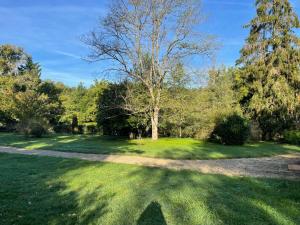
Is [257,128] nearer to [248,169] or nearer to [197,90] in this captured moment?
[197,90]

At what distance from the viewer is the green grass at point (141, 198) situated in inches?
179

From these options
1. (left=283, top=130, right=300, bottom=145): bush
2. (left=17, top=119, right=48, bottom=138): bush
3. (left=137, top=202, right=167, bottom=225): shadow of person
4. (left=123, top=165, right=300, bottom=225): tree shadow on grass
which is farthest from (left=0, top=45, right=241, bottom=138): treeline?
(left=137, top=202, right=167, bottom=225): shadow of person

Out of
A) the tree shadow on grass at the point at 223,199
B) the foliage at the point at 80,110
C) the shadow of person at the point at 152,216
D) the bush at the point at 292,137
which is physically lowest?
the shadow of person at the point at 152,216

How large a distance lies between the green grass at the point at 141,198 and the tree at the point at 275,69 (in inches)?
762

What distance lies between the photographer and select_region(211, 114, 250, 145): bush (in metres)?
18.2

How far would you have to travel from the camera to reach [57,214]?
4773 mm

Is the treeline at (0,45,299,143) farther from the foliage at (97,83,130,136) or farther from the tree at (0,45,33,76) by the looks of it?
the tree at (0,45,33,76)

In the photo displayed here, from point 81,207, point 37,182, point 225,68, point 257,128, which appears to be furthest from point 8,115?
point 81,207

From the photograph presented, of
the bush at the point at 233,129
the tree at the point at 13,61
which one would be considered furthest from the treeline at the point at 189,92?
the tree at the point at 13,61

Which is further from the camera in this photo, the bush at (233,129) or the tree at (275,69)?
the tree at (275,69)

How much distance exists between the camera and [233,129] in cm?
1800

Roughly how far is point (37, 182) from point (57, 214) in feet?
7.93

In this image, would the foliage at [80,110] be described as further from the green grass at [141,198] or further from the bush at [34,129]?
the green grass at [141,198]

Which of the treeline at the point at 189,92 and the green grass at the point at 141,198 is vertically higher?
the treeline at the point at 189,92
